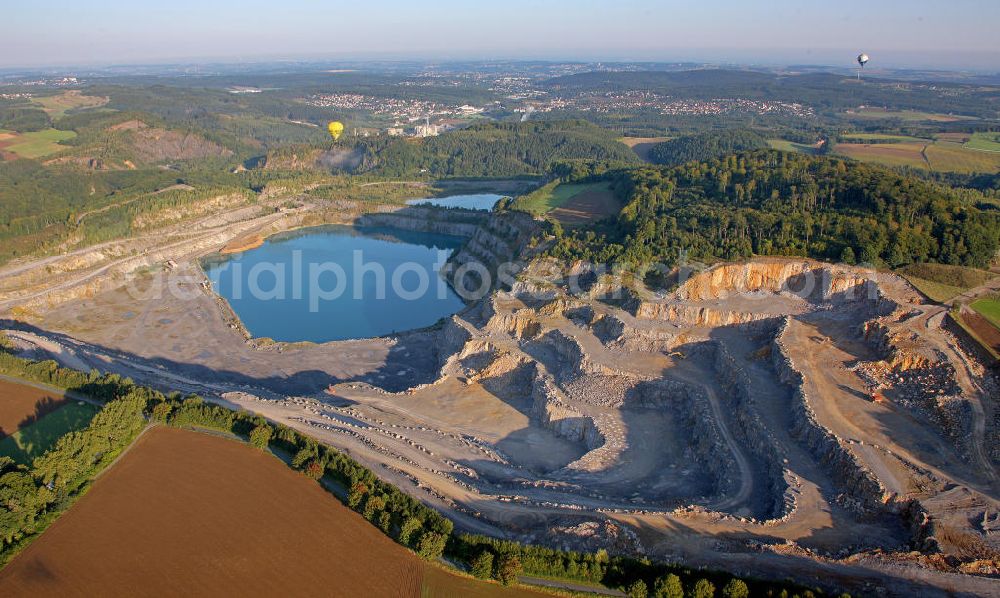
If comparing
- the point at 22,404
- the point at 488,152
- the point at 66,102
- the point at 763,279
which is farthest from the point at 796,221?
the point at 66,102

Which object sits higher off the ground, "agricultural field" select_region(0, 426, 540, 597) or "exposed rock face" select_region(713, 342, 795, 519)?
"exposed rock face" select_region(713, 342, 795, 519)

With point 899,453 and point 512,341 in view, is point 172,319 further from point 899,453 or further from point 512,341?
point 899,453

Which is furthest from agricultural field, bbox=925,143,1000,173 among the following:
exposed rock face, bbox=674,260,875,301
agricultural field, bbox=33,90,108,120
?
agricultural field, bbox=33,90,108,120

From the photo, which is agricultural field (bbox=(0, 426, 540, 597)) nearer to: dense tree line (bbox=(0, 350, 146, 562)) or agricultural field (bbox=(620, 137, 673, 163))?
dense tree line (bbox=(0, 350, 146, 562))

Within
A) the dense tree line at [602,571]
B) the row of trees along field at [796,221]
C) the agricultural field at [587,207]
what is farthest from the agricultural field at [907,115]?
the dense tree line at [602,571]

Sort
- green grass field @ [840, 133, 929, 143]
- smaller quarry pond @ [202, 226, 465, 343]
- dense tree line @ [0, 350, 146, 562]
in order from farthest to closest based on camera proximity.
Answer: green grass field @ [840, 133, 929, 143]
smaller quarry pond @ [202, 226, 465, 343]
dense tree line @ [0, 350, 146, 562]

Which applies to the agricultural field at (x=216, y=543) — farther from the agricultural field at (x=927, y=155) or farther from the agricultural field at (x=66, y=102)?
the agricultural field at (x=66, y=102)
